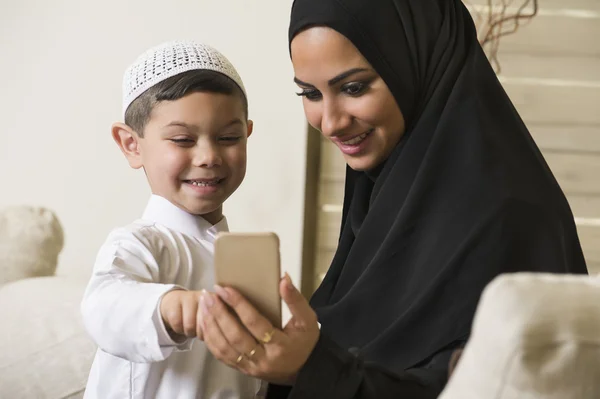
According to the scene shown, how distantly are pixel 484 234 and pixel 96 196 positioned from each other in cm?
226

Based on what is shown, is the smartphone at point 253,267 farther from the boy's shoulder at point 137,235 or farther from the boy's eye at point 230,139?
the boy's eye at point 230,139

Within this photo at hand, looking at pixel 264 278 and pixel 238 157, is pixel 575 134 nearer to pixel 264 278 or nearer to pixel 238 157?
pixel 238 157

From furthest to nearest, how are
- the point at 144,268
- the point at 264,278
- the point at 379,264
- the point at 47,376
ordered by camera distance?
the point at 47,376, the point at 379,264, the point at 144,268, the point at 264,278

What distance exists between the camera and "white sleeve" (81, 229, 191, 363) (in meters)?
1.00

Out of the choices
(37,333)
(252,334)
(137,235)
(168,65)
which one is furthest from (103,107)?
(252,334)

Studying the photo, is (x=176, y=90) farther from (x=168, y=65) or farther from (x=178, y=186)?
(x=178, y=186)

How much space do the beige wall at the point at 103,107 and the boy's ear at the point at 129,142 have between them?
1.64m

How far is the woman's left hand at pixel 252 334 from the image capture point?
88 cm

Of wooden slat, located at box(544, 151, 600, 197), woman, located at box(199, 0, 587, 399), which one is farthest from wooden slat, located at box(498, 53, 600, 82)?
woman, located at box(199, 0, 587, 399)

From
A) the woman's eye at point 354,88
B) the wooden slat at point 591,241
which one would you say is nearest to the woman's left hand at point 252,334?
the woman's eye at point 354,88

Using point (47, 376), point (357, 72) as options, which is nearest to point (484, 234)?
point (357, 72)

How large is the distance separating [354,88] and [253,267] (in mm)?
574

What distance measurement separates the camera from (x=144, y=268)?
1.14 metres

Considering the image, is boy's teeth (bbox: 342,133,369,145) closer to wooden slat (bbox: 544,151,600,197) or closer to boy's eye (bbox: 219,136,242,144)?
boy's eye (bbox: 219,136,242,144)
